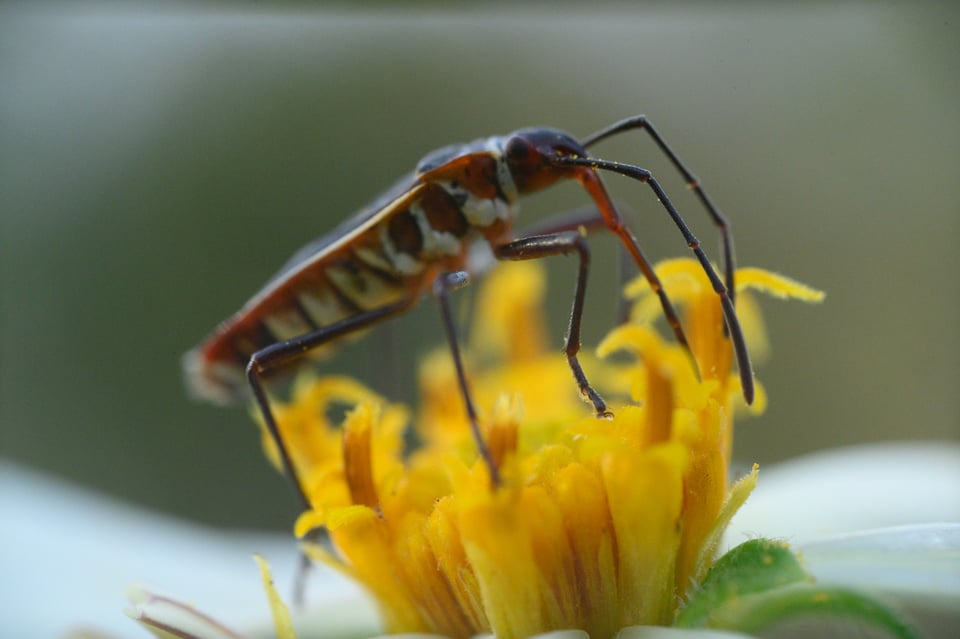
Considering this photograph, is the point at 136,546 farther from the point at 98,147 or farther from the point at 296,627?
the point at 98,147

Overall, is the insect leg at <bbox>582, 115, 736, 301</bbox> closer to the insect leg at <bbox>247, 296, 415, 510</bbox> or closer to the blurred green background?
the insect leg at <bbox>247, 296, 415, 510</bbox>

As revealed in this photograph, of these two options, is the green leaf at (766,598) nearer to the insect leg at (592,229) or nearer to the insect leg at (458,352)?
the insect leg at (458,352)

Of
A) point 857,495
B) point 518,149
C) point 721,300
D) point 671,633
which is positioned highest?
point 518,149

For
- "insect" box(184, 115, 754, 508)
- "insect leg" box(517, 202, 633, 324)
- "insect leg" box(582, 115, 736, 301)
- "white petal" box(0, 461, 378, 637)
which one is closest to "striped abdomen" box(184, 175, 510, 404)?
"insect" box(184, 115, 754, 508)

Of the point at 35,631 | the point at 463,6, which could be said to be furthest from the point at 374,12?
the point at 35,631

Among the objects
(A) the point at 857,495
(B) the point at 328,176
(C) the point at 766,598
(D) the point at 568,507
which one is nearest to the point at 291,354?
(D) the point at 568,507

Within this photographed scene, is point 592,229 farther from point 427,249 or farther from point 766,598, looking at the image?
point 766,598
